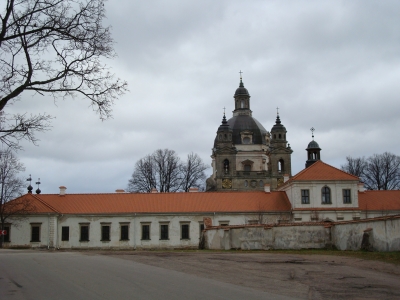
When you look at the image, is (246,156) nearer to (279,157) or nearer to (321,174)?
(279,157)

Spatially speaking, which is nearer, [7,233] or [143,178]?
[7,233]

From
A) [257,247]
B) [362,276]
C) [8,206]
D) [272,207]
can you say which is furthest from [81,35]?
[272,207]

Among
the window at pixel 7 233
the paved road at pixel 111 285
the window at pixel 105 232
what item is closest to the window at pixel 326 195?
A: the window at pixel 105 232

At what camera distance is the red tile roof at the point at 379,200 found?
165 feet

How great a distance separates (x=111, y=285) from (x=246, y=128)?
76794 millimetres

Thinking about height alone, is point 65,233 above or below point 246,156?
below

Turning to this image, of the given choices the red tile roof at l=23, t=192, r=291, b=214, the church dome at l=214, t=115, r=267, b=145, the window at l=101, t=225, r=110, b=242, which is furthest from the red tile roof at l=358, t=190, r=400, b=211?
the church dome at l=214, t=115, r=267, b=145

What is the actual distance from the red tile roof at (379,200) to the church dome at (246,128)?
35.9 m

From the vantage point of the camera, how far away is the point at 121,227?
47.3 m

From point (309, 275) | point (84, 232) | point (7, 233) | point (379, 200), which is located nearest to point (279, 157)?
point (379, 200)

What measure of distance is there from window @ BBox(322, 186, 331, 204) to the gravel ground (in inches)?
1126

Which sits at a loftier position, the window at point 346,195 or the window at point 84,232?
the window at point 346,195

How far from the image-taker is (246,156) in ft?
281

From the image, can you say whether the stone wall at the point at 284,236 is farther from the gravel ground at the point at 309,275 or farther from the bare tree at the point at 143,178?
the bare tree at the point at 143,178
